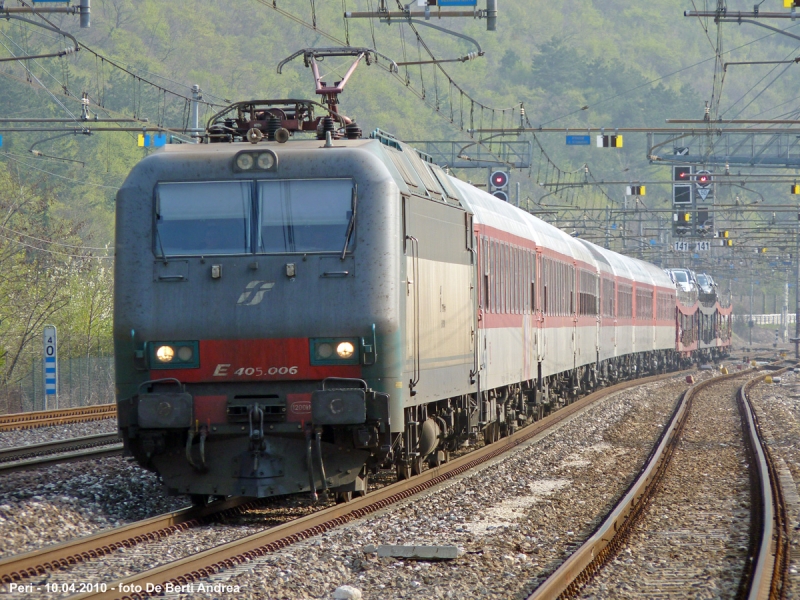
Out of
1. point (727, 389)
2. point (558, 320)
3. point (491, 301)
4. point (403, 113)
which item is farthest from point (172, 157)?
point (403, 113)

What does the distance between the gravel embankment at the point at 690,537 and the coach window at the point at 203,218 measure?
4.23 metres

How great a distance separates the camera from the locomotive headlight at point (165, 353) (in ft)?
34.0

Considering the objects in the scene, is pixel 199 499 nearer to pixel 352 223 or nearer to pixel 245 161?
pixel 352 223

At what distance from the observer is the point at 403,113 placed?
119m

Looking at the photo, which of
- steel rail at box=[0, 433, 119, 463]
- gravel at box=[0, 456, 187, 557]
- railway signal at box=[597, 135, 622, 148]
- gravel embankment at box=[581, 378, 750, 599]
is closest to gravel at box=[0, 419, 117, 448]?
steel rail at box=[0, 433, 119, 463]

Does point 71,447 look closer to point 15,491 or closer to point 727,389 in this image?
point 15,491

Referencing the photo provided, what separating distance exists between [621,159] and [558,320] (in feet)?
338

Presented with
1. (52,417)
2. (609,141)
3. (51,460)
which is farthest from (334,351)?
(609,141)

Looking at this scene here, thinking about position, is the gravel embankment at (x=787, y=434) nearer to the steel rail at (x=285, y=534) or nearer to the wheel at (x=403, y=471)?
the steel rail at (x=285, y=534)

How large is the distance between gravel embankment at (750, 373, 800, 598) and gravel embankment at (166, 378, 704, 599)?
1.70 metres

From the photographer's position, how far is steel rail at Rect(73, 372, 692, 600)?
25.0 feet

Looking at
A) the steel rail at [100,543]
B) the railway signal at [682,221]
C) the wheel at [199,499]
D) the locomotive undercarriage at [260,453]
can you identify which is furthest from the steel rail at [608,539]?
the railway signal at [682,221]

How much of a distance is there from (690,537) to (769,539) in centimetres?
70

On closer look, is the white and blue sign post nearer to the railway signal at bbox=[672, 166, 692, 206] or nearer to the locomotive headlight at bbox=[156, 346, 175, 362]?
the locomotive headlight at bbox=[156, 346, 175, 362]
